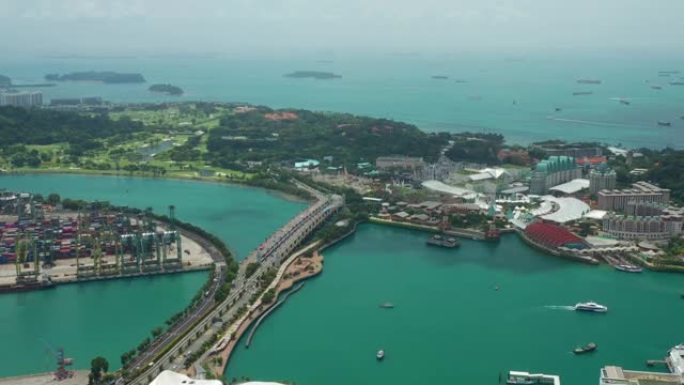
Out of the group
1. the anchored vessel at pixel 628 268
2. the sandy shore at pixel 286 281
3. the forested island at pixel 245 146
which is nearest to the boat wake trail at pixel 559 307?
the anchored vessel at pixel 628 268

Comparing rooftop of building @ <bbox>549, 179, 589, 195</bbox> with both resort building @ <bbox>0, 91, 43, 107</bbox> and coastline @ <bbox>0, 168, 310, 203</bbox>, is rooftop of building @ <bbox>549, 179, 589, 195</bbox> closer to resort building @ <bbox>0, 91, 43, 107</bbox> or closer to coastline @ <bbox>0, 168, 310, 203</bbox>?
Answer: coastline @ <bbox>0, 168, 310, 203</bbox>

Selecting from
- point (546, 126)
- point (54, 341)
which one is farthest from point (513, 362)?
point (546, 126)

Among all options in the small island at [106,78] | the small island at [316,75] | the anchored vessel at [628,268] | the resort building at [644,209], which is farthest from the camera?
the small island at [316,75]

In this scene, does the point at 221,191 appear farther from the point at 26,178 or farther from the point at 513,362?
the point at 513,362

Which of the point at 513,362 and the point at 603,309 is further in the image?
the point at 603,309

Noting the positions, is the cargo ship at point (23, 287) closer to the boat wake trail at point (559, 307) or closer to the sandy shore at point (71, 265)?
the sandy shore at point (71, 265)

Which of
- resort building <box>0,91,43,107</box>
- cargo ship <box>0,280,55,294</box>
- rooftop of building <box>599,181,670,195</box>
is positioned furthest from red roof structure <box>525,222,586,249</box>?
resort building <box>0,91,43,107</box>
